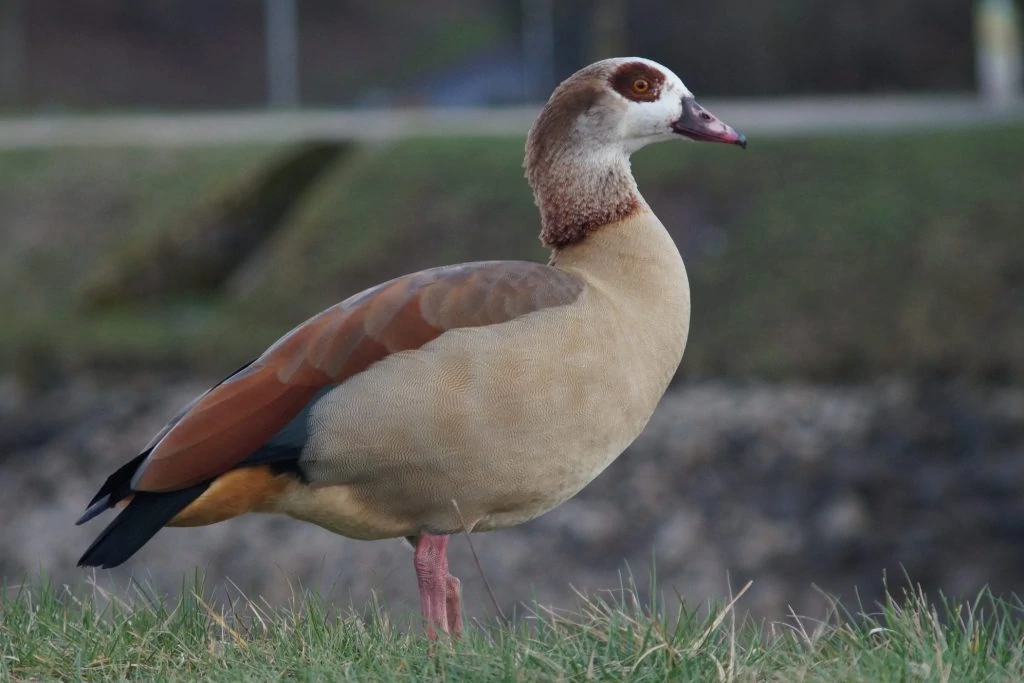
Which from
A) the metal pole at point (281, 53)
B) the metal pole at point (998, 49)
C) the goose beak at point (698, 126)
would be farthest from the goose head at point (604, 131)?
the metal pole at point (281, 53)

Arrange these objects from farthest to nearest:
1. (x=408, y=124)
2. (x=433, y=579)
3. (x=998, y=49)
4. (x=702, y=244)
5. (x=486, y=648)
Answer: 1. (x=998, y=49)
2. (x=408, y=124)
3. (x=702, y=244)
4. (x=433, y=579)
5. (x=486, y=648)

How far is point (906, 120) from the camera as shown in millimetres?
16781

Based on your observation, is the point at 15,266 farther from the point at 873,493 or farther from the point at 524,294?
the point at 524,294

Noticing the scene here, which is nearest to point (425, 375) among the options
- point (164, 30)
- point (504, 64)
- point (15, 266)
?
point (15, 266)

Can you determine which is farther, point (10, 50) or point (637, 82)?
point (10, 50)

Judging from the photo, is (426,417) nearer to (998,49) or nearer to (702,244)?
(702,244)

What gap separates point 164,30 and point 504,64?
38.0ft

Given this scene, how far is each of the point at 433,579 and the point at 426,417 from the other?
487mm

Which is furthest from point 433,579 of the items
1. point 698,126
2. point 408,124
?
point 408,124

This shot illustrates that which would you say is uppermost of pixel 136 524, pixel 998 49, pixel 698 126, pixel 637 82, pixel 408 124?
pixel 637 82

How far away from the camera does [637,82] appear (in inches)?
192

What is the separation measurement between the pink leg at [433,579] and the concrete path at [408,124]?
1175cm

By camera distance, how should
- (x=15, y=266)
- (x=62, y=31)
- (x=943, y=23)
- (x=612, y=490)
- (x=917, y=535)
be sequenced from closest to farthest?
(x=917, y=535)
(x=612, y=490)
(x=15, y=266)
(x=943, y=23)
(x=62, y=31)

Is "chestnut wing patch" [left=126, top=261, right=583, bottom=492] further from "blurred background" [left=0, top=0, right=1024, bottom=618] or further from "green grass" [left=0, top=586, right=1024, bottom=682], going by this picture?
"blurred background" [left=0, top=0, right=1024, bottom=618]
